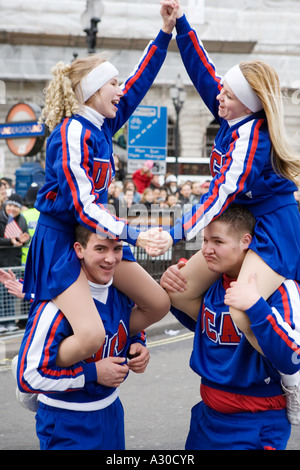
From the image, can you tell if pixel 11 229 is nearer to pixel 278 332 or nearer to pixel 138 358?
pixel 138 358

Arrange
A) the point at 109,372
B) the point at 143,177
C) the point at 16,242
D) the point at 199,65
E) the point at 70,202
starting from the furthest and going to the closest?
the point at 143,177
the point at 16,242
the point at 199,65
the point at 109,372
the point at 70,202

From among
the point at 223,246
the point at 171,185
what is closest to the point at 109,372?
the point at 223,246

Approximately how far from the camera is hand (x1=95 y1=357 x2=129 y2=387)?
328 centimetres

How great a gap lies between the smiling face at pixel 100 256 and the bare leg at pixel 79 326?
4.7 inches

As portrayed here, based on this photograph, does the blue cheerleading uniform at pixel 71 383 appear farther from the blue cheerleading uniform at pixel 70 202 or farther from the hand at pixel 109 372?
the blue cheerleading uniform at pixel 70 202

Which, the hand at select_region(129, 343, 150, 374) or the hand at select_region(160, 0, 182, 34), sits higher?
the hand at select_region(160, 0, 182, 34)

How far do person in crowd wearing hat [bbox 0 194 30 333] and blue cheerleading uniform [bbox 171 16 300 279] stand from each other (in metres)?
4.89

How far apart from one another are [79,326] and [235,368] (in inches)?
31.8

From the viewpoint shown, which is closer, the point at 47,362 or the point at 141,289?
the point at 47,362

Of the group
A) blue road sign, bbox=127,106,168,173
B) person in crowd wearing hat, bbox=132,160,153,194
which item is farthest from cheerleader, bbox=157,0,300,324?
person in crowd wearing hat, bbox=132,160,153,194

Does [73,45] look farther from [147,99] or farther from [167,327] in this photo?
[167,327]

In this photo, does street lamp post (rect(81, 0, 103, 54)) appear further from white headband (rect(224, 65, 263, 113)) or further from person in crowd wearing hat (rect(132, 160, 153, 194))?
white headband (rect(224, 65, 263, 113))

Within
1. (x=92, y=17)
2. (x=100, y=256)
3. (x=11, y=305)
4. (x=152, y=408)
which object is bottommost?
(x=152, y=408)

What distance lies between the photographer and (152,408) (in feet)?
18.2
